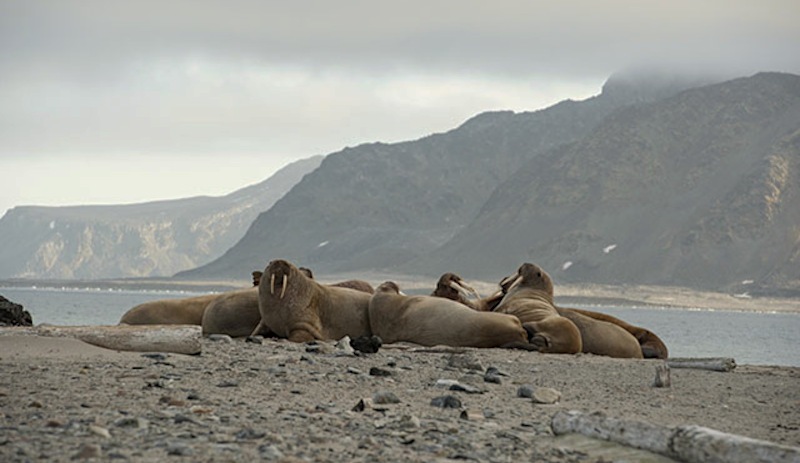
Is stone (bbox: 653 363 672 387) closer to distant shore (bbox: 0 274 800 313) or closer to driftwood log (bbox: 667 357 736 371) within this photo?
driftwood log (bbox: 667 357 736 371)

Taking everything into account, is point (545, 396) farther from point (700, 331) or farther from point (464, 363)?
point (700, 331)

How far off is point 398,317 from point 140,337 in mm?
5480

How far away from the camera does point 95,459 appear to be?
6.24 meters

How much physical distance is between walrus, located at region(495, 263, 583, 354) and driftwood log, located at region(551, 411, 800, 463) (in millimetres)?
8915

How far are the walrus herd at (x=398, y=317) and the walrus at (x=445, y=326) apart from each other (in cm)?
1

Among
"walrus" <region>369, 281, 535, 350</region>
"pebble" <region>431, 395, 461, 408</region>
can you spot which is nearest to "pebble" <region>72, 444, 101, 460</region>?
"pebble" <region>431, 395, 461, 408</region>

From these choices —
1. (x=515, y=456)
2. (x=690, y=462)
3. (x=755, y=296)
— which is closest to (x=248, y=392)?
(x=515, y=456)

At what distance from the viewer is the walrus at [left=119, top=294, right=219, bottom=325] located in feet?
61.7

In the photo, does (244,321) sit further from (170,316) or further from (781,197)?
(781,197)

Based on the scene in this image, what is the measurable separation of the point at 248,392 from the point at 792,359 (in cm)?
4872

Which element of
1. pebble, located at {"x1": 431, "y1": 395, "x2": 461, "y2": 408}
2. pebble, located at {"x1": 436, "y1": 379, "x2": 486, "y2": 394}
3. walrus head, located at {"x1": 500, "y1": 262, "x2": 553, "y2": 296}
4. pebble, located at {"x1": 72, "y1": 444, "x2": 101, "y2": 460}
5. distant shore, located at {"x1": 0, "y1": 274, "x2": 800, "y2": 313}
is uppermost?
walrus head, located at {"x1": 500, "y1": 262, "x2": 553, "y2": 296}

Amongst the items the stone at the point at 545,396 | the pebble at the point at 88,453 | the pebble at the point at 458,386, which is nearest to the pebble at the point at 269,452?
the pebble at the point at 88,453

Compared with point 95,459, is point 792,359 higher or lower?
lower

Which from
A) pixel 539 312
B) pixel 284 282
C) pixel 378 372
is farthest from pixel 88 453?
pixel 539 312
